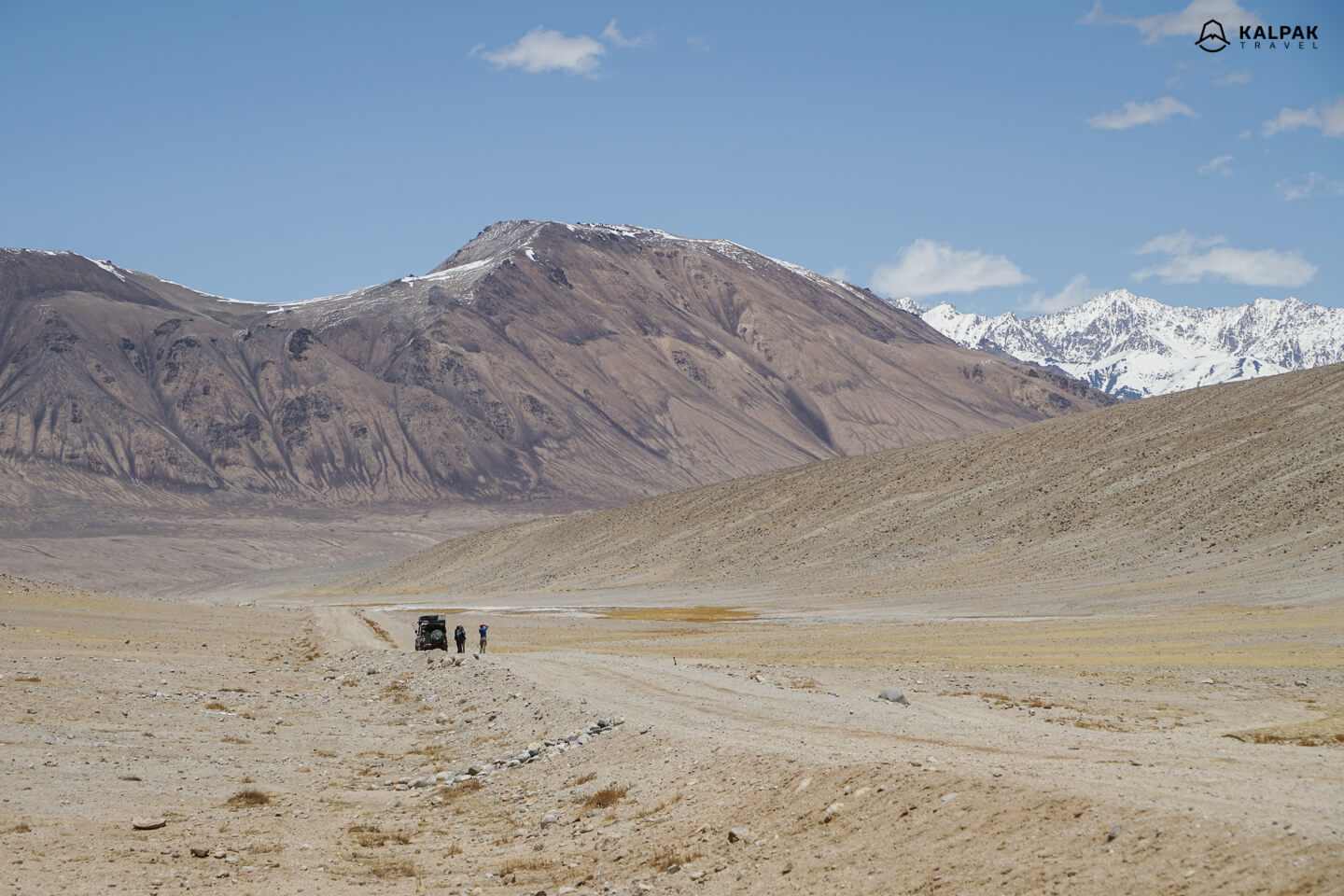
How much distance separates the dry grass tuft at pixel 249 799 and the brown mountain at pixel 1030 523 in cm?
4979

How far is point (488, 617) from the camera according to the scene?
225 feet

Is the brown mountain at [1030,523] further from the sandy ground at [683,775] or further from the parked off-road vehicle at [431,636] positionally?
the parked off-road vehicle at [431,636]

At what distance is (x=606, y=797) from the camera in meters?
17.1

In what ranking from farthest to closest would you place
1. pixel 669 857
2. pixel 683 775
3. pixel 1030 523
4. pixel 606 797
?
pixel 1030 523 → pixel 683 775 → pixel 606 797 → pixel 669 857

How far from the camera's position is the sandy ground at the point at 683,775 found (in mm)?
12086

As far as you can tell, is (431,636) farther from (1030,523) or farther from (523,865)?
(1030,523)

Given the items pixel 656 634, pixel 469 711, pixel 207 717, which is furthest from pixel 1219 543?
pixel 207 717

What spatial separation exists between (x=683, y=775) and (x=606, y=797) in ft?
3.81

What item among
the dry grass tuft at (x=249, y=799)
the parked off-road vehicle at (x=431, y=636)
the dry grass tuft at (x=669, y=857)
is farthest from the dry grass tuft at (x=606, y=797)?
the parked off-road vehicle at (x=431, y=636)

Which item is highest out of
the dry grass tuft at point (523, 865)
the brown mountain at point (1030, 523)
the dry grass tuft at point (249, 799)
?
the brown mountain at point (1030, 523)

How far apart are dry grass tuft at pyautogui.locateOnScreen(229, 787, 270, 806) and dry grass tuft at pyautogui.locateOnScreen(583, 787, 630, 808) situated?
16.6 ft

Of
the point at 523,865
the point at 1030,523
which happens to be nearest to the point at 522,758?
the point at 523,865

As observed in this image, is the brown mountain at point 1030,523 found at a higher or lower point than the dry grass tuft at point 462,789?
higher

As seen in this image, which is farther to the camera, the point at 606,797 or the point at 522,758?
the point at 522,758
